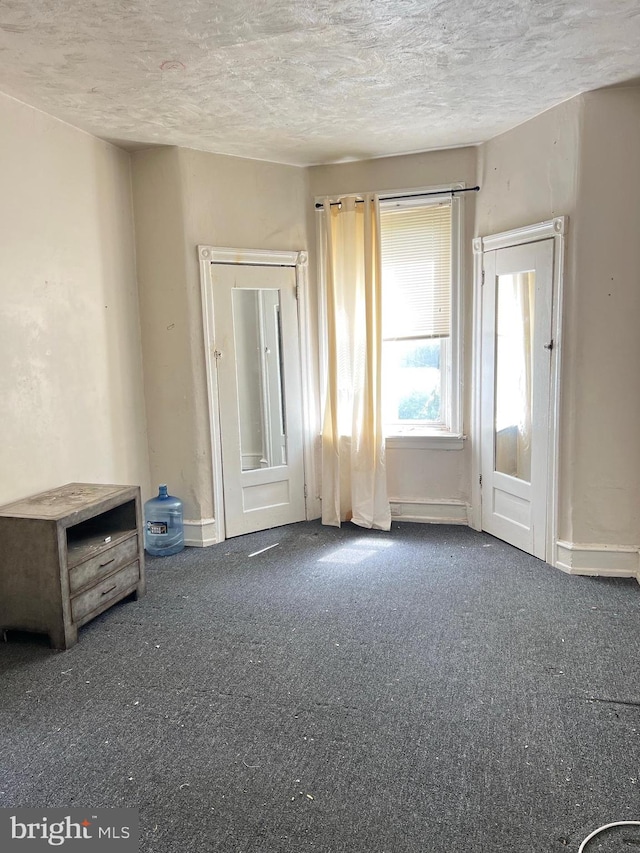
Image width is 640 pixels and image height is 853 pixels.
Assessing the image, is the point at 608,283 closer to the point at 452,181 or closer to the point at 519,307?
the point at 519,307

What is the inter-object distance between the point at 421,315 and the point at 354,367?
63 cm

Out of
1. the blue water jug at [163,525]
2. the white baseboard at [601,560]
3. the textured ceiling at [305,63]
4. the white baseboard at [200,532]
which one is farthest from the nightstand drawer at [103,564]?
the white baseboard at [601,560]

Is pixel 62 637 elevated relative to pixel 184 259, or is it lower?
lower

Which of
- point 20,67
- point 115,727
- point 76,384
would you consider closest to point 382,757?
point 115,727

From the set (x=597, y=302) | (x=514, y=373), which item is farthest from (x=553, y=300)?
(x=514, y=373)

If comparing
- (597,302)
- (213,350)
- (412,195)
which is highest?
(412,195)

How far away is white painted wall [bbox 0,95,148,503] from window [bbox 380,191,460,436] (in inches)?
72.1

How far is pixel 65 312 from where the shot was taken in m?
3.41

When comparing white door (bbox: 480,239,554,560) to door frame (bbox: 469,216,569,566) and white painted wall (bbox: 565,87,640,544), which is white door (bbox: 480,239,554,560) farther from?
white painted wall (bbox: 565,87,640,544)

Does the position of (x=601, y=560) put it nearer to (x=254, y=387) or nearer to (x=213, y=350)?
(x=254, y=387)

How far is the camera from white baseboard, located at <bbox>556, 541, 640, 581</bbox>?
343 centimetres

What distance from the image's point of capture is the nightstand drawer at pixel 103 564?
284cm

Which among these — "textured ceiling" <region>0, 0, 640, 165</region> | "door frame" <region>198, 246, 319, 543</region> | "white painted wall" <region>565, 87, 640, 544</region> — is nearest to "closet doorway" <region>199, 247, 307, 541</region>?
"door frame" <region>198, 246, 319, 543</region>

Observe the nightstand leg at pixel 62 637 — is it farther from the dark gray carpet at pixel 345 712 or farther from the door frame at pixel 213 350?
the door frame at pixel 213 350
